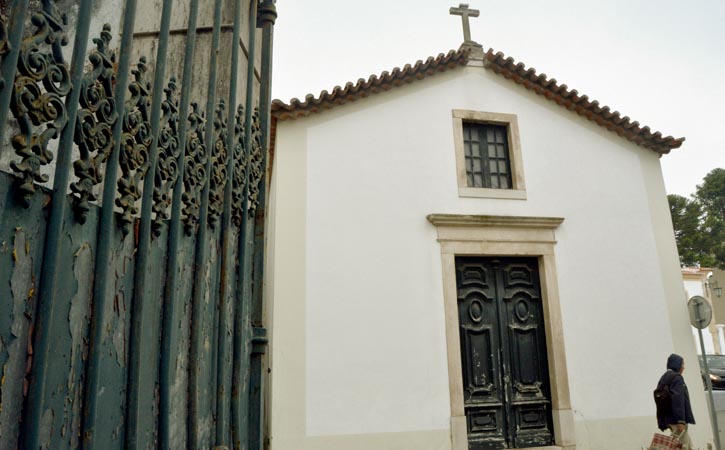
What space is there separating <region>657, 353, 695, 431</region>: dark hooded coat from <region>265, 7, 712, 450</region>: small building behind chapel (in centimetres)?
73

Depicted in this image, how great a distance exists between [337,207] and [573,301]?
11.9 ft

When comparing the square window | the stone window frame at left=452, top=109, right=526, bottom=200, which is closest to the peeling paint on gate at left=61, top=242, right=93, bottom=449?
the stone window frame at left=452, top=109, right=526, bottom=200

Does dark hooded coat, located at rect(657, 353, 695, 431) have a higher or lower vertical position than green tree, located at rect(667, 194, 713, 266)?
lower

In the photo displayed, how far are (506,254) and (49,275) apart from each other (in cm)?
683

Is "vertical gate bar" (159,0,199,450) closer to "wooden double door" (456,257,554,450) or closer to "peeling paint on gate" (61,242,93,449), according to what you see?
"peeling paint on gate" (61,242,93,449)

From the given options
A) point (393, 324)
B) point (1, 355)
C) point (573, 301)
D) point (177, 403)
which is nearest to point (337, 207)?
point (393, 324)

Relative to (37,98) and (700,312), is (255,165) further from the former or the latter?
(700,312)

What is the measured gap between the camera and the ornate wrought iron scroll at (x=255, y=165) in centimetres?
164

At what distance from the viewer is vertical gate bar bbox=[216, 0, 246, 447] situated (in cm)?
134

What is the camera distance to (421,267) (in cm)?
675

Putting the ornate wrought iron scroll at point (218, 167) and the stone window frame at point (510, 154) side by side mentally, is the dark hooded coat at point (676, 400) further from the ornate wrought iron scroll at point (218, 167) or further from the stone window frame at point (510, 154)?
the ornate wrought iron scroll at point (218, 167)

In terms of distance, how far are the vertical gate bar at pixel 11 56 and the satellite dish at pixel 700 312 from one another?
26.5 feet

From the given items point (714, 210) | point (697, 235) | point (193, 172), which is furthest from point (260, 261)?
point (714, 210)

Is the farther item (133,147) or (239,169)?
(239,169)
